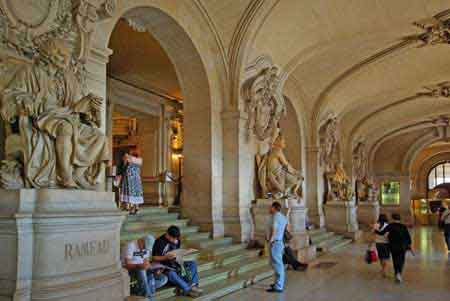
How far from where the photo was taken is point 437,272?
8289 millimetres

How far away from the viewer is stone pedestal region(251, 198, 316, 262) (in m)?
9.29

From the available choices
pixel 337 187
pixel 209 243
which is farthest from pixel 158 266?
pixel 337 187

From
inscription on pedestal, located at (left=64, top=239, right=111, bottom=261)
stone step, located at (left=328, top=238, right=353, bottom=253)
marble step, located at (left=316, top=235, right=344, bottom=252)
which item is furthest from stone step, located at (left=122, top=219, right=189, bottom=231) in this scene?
stone step, located at (left=328, top=238, right=353, bottom=253)

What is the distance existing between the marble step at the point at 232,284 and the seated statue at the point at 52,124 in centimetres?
199

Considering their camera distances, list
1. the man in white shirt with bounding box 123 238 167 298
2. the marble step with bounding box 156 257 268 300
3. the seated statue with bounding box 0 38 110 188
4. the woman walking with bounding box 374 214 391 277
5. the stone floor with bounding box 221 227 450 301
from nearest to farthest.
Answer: the seated statue with bounding box 0 38 110 188 < the man in white shirt with bounding box 123 238 167 298 < the marble step with bounding box 156 257 268 300 < the stone floor with bounding box 221 227 450 301 < the woman walking with bounding box 374 214 391 277

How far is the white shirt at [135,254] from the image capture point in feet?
16.7

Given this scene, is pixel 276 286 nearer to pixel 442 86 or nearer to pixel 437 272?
pixel 437 272

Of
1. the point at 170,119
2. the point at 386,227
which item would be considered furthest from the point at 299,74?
the point at 386,227

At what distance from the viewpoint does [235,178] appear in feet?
30.5

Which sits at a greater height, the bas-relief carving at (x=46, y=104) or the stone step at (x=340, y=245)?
the bas-relief carving at (x=46, y=104)

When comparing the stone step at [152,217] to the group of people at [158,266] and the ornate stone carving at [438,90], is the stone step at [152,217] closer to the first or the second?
the group of people at [158,266]

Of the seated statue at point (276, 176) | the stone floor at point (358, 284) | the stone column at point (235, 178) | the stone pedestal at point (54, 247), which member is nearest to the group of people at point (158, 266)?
the stone pedestal at point (54, 247)

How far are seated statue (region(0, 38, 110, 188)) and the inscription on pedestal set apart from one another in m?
0.59

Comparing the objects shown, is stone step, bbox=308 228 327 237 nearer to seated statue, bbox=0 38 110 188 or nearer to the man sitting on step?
the man sitting on step
